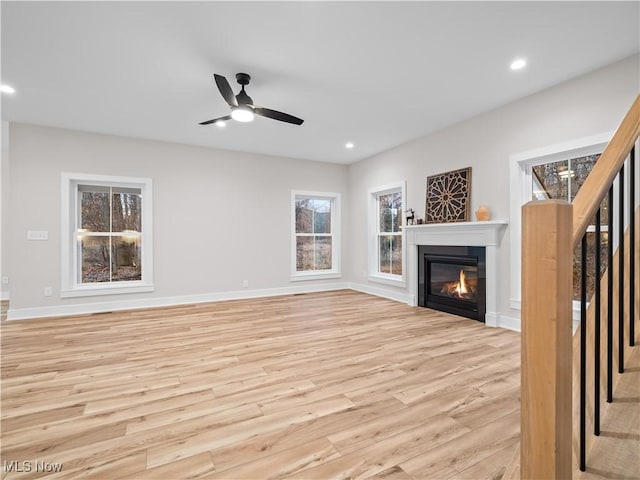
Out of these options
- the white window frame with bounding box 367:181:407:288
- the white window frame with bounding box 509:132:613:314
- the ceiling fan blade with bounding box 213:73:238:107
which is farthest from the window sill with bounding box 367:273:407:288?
the ceiling fan blade with bounding box 213:73:238:107

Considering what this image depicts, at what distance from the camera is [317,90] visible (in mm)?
3365

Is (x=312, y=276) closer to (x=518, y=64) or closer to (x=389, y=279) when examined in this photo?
(x=389, y=279)

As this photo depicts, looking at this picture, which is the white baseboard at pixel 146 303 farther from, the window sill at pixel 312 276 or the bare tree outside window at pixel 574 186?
the bare tree outside window at pixel 574 186

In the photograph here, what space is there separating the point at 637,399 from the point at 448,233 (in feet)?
10.9

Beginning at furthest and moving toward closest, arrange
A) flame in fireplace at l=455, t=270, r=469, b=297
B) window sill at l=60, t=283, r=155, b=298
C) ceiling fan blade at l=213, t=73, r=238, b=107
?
window sill at l=60, t=283, r=155, b=298, flame in fireplace at l=455, t=270, r=469, b=297, ceiling fan blade at l=213, t=73, r=238, b=107

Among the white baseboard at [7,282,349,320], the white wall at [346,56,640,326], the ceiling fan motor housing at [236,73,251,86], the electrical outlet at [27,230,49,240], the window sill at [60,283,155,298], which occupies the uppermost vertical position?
the ceiling fan motor housing at [236,73,251,86]

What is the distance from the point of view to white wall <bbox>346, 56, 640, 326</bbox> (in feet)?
9.44

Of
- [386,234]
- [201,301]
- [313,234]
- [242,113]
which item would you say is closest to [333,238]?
[313,234]

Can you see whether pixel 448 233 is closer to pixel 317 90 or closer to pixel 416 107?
pixel 416 107

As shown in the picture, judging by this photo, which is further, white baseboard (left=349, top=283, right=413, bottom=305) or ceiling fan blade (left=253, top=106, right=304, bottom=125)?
white baseboard (left=349, top=283, right=413, bottom=305)

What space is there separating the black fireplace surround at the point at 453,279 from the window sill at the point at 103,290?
4344mm

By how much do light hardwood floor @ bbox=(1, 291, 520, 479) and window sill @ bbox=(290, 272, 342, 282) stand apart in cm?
242

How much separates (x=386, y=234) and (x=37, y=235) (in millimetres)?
5451

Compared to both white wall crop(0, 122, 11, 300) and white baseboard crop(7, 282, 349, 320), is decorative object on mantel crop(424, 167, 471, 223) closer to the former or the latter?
white baseboard crop(7, 282, 349, 320)
